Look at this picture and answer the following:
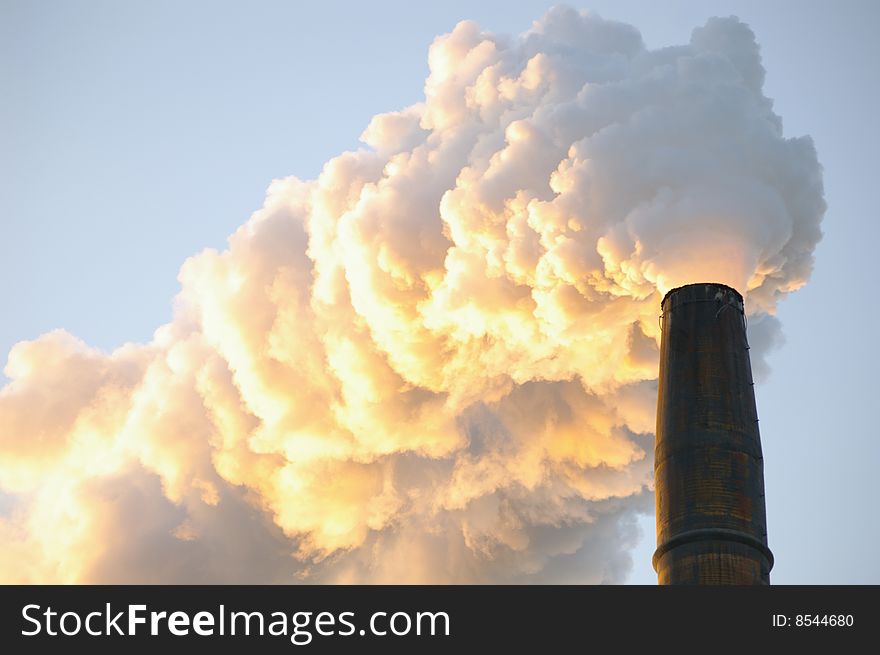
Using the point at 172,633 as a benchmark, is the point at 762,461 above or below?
above

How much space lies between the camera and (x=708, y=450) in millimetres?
30672

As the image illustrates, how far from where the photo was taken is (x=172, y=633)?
25.8 m

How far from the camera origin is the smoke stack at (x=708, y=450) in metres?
29.5

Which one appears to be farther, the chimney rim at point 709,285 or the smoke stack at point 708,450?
the chimney rim at point 709,285

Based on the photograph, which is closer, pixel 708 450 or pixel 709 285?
pixel 708 450

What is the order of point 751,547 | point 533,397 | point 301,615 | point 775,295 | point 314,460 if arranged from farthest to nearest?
point 314,460
point 533,397
point 775,295
point 751,547
point 301,615

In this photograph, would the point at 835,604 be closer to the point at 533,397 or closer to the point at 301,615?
the point at 301,615

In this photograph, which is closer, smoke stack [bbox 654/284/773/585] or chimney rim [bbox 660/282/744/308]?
smoke stack [bbox 654/284/773/585]

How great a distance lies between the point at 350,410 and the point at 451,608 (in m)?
25.5

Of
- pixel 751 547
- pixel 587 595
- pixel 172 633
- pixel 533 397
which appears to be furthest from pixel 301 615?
pixel 533 397

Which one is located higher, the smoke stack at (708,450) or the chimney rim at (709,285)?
the chimney rim at (709,285)

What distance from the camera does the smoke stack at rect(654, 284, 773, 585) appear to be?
29.5 meters

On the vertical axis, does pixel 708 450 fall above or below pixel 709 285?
below

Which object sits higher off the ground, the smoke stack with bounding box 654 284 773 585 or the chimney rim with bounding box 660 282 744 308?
the chimney rim with bounding box 660 282 744 308
